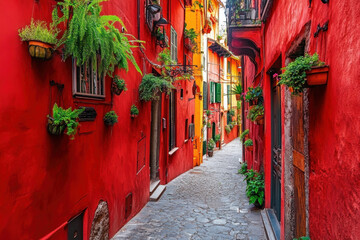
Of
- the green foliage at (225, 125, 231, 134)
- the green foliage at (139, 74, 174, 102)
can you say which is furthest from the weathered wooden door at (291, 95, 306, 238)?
the green foliage at (225, 125, 231, 134)

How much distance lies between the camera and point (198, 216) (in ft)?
23.7

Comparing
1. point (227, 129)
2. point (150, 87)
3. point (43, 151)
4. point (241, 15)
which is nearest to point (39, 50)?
point (43, 151)

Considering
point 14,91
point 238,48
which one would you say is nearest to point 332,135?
point 14,91

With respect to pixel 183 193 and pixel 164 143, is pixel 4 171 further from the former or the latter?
pixel 164 143

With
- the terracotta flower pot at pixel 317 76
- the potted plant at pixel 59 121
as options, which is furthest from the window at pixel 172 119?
the terracotta flower pot at pixel 317 76

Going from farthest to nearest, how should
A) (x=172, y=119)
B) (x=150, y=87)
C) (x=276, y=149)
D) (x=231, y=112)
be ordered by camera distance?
(x=231, y=112) → (x=172, y=119) → (x=150, y=87) → (x=276, y=149)

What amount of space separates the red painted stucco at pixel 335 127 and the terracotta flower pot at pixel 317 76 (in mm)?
48

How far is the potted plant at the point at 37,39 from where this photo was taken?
2830 mm

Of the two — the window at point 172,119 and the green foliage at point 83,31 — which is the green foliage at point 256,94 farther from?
the green foliage at point 83,31

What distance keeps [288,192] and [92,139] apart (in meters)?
3.13

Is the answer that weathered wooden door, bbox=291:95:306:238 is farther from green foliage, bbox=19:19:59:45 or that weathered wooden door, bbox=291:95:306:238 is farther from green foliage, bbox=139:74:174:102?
green foliage, bbox=139:74:174:102

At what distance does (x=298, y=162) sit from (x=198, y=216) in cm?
397

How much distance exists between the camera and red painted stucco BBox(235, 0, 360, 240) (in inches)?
78.0

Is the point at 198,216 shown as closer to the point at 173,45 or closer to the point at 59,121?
the point at 59,121
